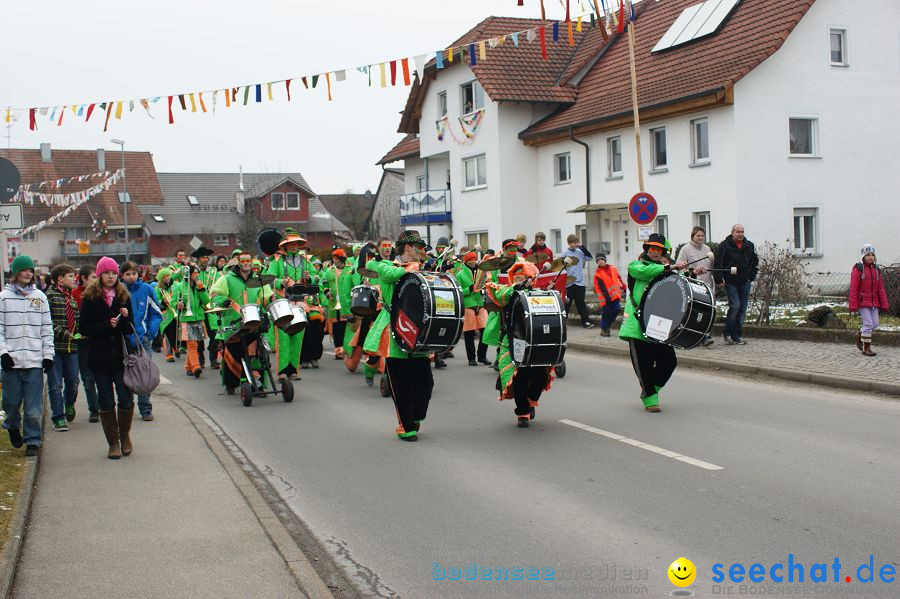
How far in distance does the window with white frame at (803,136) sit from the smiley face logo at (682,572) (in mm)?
24480

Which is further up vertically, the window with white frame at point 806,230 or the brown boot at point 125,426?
the window with white frame at point 806,230

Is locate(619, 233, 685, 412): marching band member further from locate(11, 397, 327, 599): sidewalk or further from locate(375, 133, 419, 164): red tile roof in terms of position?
locate(375, 133, 419, 164): red tile roof

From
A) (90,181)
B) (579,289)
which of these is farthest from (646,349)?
(90,181)

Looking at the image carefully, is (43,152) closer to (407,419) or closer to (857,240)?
(857,240)

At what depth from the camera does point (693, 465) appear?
8.02m

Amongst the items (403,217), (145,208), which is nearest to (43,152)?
(145,208)

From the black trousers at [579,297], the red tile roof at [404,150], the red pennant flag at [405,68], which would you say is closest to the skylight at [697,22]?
the black trousers at [579,297]

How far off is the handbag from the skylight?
80.1ft

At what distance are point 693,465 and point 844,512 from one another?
168 cm

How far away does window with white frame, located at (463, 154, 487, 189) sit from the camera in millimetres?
37750

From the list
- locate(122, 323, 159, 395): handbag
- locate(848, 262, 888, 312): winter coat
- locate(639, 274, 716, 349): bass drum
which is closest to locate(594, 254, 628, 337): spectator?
locate(848, 262, 888, 312): winter coat

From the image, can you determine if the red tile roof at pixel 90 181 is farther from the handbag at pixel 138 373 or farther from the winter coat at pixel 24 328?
the handbag at pixel 138 373

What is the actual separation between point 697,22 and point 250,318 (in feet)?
75.7

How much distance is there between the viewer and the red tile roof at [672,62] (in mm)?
27375
